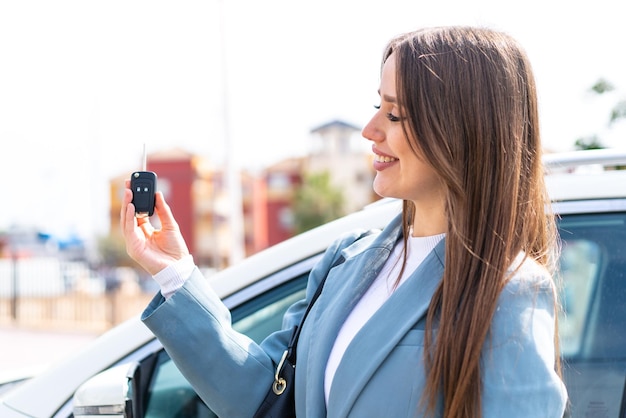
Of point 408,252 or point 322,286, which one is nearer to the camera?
point 408,252

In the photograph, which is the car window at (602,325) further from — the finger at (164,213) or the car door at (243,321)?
the finger at (164,213)

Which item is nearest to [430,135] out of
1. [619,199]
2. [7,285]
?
[619,199]

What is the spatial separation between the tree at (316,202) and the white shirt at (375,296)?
153 ft

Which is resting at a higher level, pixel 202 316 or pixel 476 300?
pixel 476 300

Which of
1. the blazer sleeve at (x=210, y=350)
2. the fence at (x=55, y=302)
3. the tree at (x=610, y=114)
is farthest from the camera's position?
the fence at (x=55, y=302)

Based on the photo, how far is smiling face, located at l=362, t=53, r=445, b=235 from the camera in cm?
134

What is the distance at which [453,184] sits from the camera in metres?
1.29

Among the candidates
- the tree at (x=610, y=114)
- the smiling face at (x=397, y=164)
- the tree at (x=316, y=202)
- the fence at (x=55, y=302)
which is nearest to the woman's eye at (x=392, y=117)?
the smiling face at (x=397, y=164)

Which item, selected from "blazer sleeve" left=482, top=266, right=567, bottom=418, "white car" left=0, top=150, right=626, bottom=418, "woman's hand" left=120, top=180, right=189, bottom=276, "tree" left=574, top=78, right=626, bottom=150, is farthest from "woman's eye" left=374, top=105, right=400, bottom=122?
"tree" left=574, top=78, right=626, bottom=150

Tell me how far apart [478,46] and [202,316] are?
760 mm

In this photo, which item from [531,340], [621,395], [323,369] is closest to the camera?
[531,340]

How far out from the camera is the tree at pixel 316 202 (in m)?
48.8

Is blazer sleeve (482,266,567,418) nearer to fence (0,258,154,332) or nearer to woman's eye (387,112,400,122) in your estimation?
woman's eye (387,112,400,122)

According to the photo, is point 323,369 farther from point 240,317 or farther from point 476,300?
point 240,317
